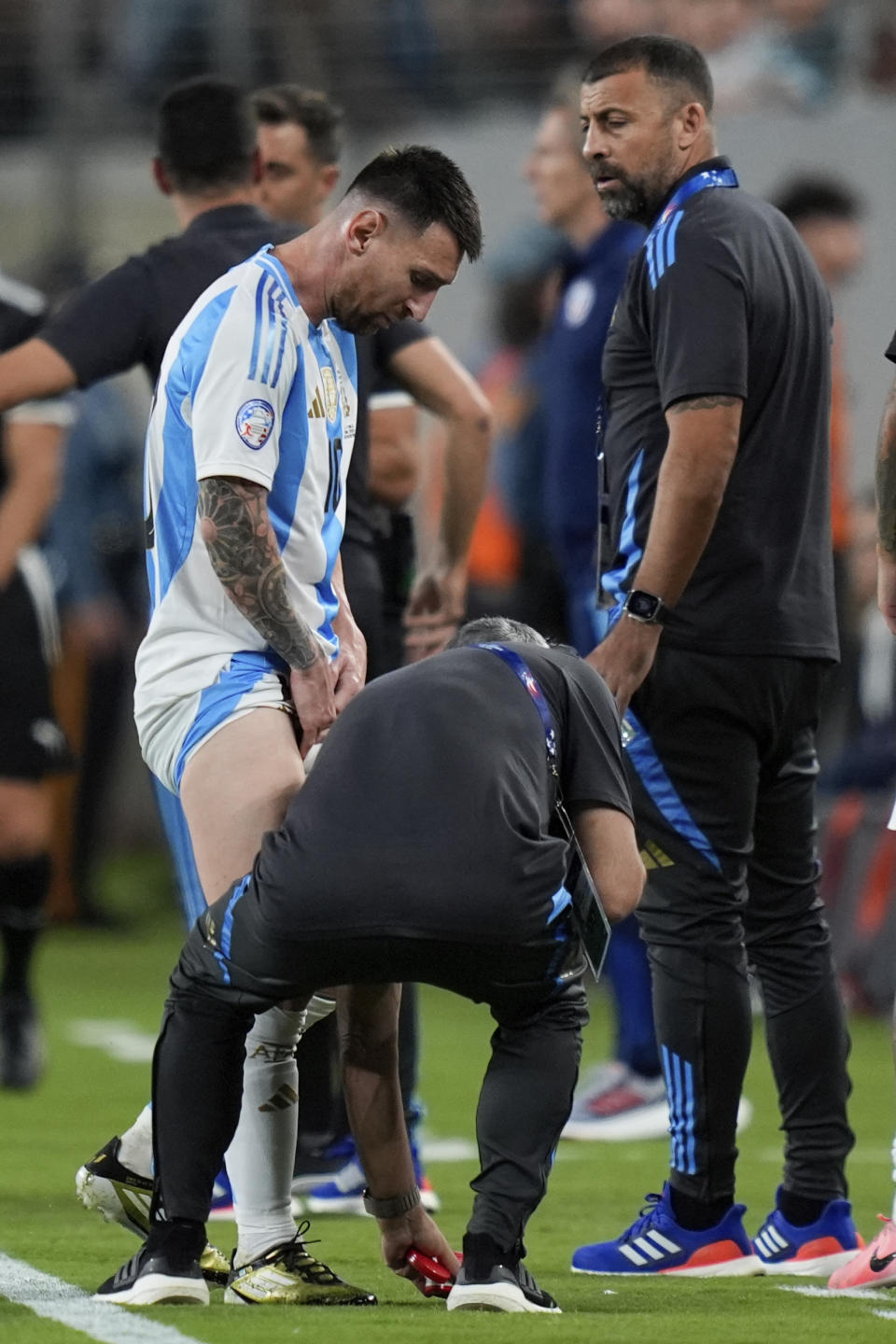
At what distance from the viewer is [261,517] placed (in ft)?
13.1

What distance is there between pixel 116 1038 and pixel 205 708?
16.3ft

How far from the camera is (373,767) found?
3.85 metres

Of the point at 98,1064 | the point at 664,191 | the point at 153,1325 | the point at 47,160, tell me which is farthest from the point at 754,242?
the point at 47,160

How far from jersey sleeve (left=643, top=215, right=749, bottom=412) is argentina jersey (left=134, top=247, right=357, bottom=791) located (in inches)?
28.6

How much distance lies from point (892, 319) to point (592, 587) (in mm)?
6838

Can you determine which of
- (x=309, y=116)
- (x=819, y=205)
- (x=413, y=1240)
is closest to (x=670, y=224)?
(x=309, y=116)

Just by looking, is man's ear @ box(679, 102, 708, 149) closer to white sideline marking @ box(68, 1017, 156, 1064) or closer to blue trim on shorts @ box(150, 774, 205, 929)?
blue trim on shorts @ box(150, 774, 205, 929)

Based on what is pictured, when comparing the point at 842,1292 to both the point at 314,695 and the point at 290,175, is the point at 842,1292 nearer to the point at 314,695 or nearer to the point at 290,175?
the point at 314,695

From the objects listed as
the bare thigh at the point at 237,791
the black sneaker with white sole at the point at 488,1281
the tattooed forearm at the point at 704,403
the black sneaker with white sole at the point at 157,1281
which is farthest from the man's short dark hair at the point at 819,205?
the black sneaker with white sole at the point at 157,1281

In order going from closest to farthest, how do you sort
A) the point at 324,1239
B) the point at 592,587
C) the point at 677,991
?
the point at 677,991 → the point at 324,1239 → the point at 592,587

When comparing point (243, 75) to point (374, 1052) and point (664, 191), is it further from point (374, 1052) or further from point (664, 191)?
point (374, 1052)

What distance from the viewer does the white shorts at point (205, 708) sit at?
408 centimetres

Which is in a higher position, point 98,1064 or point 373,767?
point 373,767

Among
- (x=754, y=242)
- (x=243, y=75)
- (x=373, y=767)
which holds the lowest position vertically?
(x=373, y=767)
